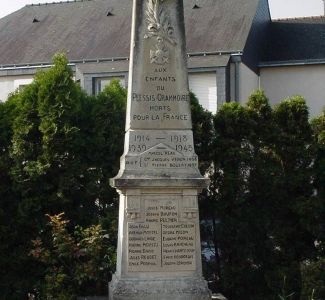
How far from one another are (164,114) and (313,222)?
335cm

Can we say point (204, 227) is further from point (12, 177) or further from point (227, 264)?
point (12, 177)

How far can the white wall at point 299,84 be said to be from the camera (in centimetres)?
2266

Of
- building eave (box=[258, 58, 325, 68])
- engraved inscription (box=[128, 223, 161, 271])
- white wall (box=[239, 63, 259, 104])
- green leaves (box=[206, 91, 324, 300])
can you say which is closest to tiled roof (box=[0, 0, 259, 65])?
white wall (box=[239, 63, 259, 104])

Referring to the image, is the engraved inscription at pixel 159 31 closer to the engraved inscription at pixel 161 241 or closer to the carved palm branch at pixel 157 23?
the carved palm branch at pixel 157 23

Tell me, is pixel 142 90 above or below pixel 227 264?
above

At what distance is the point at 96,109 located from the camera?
10.5 metres

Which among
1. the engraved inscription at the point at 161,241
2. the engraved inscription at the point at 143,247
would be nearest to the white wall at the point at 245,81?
the engraved inscription at the point at 161,241

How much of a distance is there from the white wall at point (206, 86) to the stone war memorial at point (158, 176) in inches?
445

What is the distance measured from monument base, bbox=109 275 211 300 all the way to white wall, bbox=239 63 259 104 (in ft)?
42.0

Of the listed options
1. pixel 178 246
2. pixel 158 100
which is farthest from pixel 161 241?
pixel 158 100

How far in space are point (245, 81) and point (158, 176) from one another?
1354cm

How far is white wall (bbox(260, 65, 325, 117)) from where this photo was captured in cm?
2266

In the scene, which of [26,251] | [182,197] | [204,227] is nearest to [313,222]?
[204,227]

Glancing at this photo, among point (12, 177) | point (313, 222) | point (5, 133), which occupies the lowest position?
point (313, 222)
